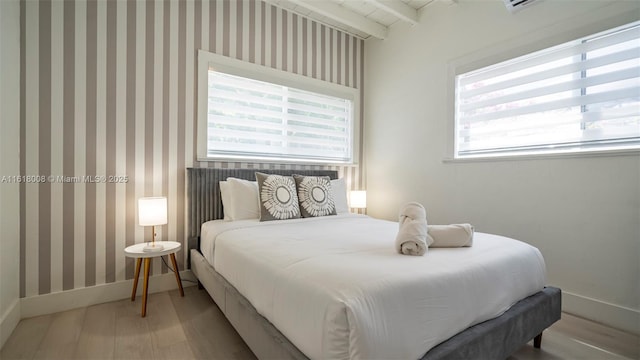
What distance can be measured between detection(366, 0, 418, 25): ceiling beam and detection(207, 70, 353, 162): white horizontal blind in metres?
1.13

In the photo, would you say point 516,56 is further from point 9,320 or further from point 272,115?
point 9,320

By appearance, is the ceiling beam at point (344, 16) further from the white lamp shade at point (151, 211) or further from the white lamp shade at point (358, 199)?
the white lamp shade at point (151, 211)

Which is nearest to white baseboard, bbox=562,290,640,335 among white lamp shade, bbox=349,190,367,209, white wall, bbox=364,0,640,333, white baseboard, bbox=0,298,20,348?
white wall, bbox=364,0,640,333

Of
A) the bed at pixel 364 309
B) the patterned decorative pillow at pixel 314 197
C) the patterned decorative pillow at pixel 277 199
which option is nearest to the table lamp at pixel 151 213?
the bed at pixel 364 309

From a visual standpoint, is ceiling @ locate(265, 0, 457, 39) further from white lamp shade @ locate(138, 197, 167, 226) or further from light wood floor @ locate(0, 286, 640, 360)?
light wood floor @ locate(0, 286, 640, 360)

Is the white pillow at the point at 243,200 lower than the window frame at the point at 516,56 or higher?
lower

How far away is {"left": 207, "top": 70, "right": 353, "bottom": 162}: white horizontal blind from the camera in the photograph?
2938 mm

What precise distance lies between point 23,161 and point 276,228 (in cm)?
186

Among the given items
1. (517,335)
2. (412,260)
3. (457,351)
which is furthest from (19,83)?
(517,335)

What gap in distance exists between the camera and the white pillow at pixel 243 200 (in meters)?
2.54

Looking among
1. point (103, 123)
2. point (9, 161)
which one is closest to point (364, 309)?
point (9, 161)

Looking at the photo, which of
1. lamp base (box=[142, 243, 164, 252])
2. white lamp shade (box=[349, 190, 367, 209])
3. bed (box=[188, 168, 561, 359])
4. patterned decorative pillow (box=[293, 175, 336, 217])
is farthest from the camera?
white lamp shade (box=[349, 190, 367, 209])

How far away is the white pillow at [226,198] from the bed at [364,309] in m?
0.63

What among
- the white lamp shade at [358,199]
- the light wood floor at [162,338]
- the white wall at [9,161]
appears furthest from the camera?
the white lamp shade at [358,199]
